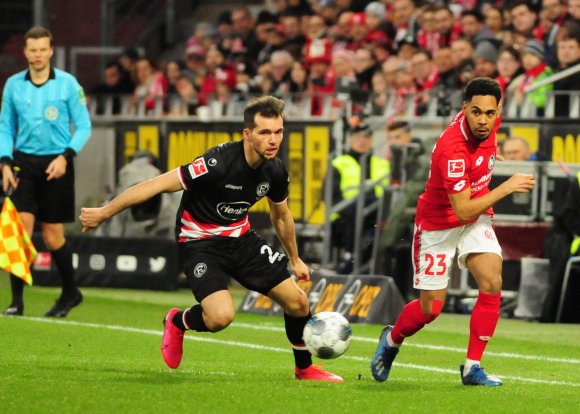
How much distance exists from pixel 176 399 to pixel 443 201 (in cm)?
221

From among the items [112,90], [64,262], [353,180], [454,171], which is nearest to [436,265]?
[454,171]

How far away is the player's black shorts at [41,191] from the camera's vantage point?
13.1m

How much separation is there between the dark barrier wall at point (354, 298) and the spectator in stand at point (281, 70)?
232 inches

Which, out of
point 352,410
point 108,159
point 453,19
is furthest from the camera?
point 108,159

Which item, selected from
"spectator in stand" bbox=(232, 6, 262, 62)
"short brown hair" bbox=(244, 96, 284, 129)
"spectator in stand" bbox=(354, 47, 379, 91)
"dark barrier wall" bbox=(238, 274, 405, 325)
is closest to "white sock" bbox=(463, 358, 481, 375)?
"short brown hair" bbox=(244, 96, 284, 129)

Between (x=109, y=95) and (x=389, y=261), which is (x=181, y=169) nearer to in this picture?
(x=389, y=261)

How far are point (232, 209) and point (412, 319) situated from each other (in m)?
Answer: 1.30

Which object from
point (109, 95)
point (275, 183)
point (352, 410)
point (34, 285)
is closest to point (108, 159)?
point (109, 95)

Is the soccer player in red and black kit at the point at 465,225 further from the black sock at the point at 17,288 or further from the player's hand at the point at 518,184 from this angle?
the black sock at the point at 17,288

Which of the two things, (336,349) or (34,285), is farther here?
(34,285)

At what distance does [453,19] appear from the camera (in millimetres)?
19578

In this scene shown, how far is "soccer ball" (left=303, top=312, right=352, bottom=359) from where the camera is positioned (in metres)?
8.95

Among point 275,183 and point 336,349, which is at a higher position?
point 275,183

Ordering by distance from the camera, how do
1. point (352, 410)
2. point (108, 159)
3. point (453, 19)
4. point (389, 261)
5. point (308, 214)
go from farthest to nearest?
point (108, 159), point (453, 19), point (308, 214), point (389, 261), point (352, 410)
